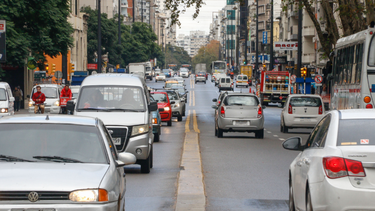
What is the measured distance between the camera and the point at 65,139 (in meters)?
6.99

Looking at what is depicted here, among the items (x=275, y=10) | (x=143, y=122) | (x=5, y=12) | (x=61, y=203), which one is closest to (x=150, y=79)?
(x=275, y=10)

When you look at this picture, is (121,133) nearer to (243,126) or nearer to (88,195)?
(88,195)

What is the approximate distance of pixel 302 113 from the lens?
1049 inches

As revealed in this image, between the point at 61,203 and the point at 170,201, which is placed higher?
the point at 61,203

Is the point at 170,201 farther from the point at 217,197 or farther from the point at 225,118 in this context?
the point at 225,118

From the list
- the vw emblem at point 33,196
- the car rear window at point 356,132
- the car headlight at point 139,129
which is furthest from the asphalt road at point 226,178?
the vw emblem at point 33,196

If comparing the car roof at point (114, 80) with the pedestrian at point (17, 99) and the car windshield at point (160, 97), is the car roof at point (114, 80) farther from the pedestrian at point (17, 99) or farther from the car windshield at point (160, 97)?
the pedestrian at point (17, 99)

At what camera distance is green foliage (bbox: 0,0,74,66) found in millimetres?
37875

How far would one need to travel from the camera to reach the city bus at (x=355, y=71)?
17.8m

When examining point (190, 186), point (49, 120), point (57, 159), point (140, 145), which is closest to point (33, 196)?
point (57, 159)

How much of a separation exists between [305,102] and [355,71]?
26.3 feet

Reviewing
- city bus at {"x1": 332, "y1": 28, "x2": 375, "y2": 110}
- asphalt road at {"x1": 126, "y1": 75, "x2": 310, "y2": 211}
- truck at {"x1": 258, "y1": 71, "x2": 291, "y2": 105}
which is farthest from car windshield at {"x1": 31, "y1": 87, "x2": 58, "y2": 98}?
truck at {"x1": 258, "y1": 71, "x2": 291, "y2": 105}

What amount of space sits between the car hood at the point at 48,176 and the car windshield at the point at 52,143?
12.1 inches

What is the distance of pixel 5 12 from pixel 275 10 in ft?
318
